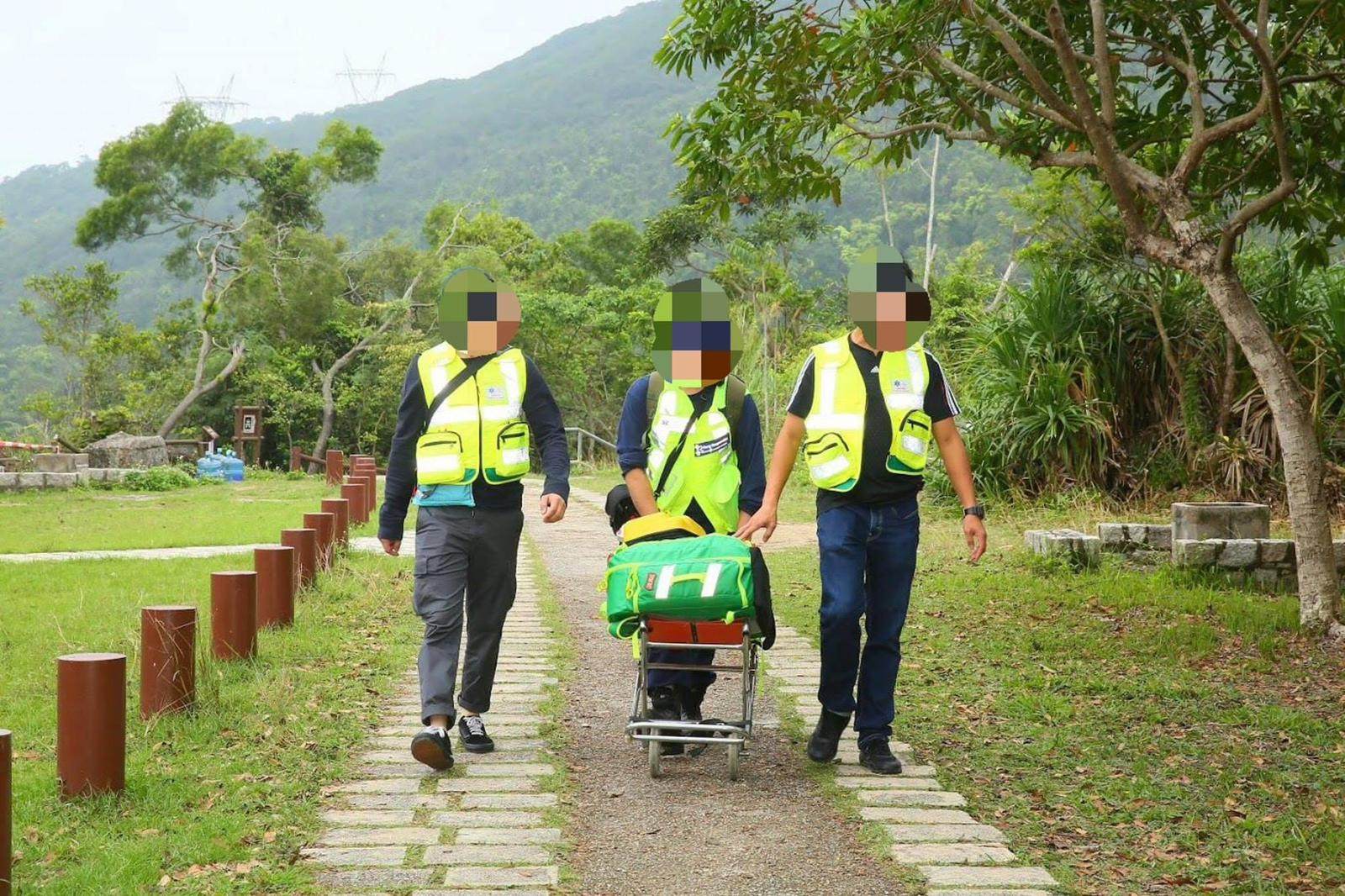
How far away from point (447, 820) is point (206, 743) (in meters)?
1.49

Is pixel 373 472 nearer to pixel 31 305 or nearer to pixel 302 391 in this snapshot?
pixel 302 391

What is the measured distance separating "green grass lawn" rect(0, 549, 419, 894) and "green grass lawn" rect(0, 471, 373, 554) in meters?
3.94

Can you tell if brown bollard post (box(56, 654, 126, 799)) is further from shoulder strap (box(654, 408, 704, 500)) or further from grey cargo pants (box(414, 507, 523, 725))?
shoulder strap (box(654, 408, 704, 500))

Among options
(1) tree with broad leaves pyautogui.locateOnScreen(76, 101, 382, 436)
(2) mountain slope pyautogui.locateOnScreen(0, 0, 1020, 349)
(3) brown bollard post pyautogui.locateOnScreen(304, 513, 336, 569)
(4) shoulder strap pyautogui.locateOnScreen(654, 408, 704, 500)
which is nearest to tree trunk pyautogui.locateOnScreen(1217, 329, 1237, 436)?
(3) brown bollard post pyautogui.locateOnScreen(304, 513, 336, 569)

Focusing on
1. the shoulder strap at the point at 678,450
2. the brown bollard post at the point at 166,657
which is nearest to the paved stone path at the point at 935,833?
the shoulder strap at the point at 678,450

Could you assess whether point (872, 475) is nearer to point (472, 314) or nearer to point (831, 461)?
point (831, 461)

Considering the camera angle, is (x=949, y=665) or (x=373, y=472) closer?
(x=949, y=665)

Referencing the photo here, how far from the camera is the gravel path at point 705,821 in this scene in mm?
3965

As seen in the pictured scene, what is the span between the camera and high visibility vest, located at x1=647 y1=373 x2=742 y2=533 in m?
5.08

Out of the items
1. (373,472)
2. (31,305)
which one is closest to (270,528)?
(373,472)

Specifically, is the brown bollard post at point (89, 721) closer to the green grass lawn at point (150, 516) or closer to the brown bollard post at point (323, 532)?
the brown bollard post at point (323, 532)

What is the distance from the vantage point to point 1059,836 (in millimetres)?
4406

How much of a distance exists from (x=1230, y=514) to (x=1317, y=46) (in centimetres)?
339

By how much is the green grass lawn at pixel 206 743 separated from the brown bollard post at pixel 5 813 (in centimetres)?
14
